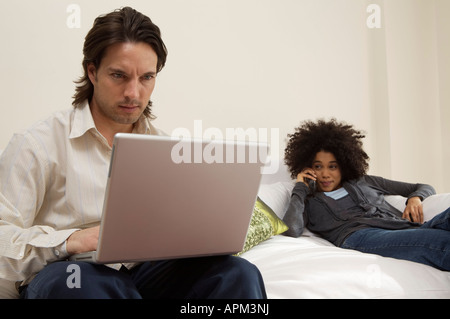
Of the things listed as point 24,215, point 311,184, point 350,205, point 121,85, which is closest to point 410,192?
point 350,205

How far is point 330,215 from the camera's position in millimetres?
2004

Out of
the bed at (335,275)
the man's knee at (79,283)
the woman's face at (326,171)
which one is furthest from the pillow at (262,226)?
the man's knee at (79,283)

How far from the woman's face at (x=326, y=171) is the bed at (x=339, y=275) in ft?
2.10

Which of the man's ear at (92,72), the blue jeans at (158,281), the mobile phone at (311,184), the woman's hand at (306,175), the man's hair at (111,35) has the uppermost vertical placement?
→ the man's hair at (111,35)

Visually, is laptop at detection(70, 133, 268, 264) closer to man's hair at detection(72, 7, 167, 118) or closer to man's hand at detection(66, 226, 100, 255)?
man's hand at detection(66, 226, 100, 255)

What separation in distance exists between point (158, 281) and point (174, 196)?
0.28 metres

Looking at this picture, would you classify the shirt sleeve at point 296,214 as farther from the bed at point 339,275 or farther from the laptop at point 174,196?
the laptop at point 174,196

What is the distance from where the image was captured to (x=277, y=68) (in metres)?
2.72

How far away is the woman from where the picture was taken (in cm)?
158

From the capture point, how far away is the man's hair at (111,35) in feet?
3.94

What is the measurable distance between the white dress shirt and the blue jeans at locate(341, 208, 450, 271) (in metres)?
1.11

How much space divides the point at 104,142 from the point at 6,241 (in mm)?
352

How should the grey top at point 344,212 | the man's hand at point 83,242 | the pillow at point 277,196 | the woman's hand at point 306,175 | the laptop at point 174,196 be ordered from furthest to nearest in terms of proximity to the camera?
the woman's hand at point 306,175
the pillow at point 277,196
the grey top at point 344,212
the man's hand at point 83,242
the laptop at point 174,196
